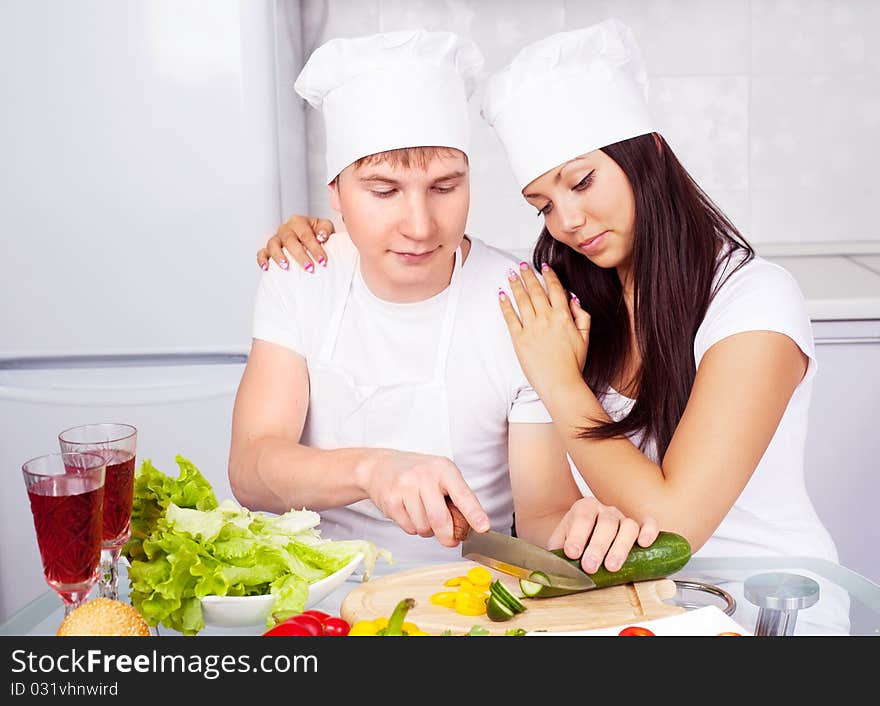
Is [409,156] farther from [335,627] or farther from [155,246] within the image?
[155,246]

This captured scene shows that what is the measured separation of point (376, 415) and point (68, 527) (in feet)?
2.56

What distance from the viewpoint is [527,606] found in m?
1.10

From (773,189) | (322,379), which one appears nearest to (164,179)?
(322,379)

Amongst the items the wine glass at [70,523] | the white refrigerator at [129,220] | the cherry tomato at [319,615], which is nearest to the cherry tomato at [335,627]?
the cherry tomato at [319,615]

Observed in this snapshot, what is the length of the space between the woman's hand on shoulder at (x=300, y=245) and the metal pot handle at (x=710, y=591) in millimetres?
854

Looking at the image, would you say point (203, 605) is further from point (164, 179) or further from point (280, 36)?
point (280, 36)

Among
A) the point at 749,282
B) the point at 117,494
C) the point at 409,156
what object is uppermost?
the point at 409,156

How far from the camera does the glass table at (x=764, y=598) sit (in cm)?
→ 106

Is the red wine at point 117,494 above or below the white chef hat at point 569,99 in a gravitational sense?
below

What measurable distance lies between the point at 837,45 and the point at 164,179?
1.87 metres

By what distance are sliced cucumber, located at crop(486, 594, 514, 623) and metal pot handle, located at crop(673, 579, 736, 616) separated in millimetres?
189

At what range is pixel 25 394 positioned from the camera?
8.08 feet

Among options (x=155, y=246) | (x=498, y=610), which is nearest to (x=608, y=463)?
(x=498, y=610)

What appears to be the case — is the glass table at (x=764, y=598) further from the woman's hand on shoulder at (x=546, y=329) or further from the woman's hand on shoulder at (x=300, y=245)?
the woman's hand on shoulder at (x=300, y=245)
